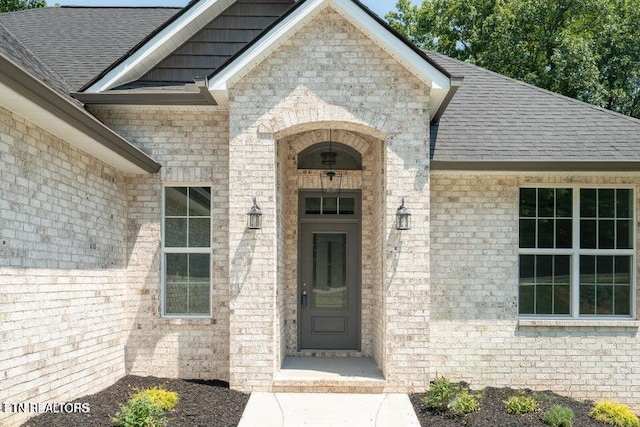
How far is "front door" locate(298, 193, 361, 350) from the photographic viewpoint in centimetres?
1005

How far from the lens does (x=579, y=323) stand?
889 cm

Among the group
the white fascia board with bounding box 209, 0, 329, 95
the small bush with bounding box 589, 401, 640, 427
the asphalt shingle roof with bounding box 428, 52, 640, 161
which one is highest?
the white fascia board with bounding box 209, 0, 329, 95

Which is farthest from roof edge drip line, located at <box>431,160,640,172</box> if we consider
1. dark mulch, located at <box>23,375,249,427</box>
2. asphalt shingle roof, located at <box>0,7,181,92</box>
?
asphalt shingle roof, located at <box>0,7,181,92</box>

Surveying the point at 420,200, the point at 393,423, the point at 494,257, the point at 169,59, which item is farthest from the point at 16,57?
the point at 494,257

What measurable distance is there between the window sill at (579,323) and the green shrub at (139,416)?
5434 mm

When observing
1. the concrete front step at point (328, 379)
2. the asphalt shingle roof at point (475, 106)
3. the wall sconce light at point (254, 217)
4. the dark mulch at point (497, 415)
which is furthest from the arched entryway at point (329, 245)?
the dark mulch at point (497, 415)

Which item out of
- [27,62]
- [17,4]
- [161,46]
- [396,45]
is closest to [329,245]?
[396,45]

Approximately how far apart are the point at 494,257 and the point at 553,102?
316 cm

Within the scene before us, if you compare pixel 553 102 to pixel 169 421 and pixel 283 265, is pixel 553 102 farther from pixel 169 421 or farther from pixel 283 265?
pixel 169 421

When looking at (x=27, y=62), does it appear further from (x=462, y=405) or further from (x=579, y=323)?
(x=579, y=323)

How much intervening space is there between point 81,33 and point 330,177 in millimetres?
5902

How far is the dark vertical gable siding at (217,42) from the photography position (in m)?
9.40

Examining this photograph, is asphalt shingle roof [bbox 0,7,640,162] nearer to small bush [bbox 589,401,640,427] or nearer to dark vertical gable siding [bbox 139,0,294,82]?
dark vertical gable siding [bbox 139,0,294,82]

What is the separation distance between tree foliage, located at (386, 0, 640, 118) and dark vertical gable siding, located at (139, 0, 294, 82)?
1273 cm
